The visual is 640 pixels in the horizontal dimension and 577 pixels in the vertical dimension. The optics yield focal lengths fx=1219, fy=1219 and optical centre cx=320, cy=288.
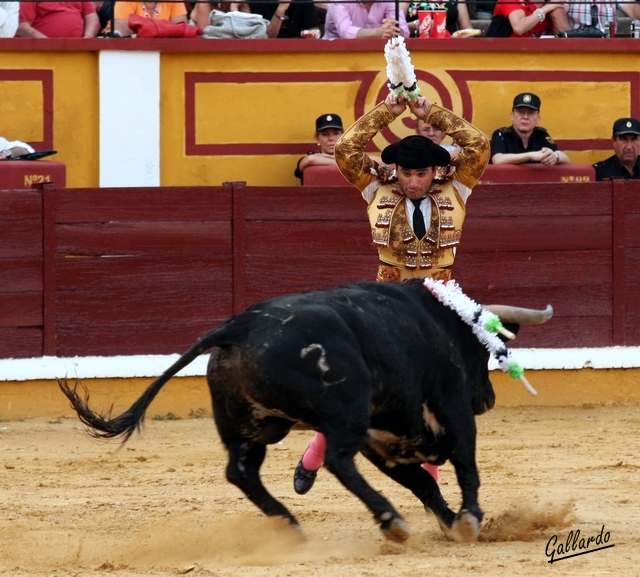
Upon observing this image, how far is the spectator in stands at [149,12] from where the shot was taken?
305 inches

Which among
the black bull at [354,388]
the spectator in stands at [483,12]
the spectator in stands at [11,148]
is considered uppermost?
the spectator in stands at [483,12]

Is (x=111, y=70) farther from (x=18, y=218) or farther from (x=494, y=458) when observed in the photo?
(x=494, y=458)

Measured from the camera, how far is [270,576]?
3473 millimetres

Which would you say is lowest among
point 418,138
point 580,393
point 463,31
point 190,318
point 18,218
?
point 580,393

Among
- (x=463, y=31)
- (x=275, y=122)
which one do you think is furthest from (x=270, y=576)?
(x=463, y=31)

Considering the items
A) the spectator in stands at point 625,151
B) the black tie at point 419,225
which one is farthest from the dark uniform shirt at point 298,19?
the black tie at point 419,225

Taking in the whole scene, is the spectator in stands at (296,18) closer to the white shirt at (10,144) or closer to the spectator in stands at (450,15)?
the spectator in stands at (450,15)

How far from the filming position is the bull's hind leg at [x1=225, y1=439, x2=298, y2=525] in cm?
394

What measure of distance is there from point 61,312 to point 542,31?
375 centimetres

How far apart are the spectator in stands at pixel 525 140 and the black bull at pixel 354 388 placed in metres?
3.28

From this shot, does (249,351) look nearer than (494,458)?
Yes

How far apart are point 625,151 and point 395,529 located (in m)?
4.39

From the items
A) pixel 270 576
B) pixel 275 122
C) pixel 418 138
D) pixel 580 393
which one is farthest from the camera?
pixel 275 122

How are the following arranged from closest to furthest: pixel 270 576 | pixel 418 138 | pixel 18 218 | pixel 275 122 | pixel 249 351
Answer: pixel 270 576, pixel 249 351, pixel 418 138, pixel 18 218, pixel 275 122
